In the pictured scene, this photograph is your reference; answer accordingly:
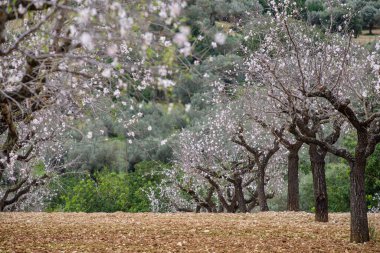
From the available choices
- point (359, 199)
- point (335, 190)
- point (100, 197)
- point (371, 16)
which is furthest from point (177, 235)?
point (371, 16)

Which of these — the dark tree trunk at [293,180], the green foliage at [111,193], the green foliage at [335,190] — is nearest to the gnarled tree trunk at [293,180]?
the dark tree trunk at [293,180]

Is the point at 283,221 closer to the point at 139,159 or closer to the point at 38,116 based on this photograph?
the point at 38,116

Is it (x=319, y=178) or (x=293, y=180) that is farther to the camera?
(x=293, y=180)

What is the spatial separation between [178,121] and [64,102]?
30.5 metres

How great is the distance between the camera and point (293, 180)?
18.3 meters

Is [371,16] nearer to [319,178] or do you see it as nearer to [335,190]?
[335,190]

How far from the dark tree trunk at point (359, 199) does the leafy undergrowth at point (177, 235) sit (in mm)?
225

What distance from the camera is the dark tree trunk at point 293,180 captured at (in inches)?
708

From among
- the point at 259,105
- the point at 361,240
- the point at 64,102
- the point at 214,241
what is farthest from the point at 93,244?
the point at 259,105

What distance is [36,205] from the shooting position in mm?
30312

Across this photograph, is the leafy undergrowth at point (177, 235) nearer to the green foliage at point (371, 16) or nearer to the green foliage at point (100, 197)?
the green foliage at point (100, 197)

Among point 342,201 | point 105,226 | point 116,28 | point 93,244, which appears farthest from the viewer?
point 342,201

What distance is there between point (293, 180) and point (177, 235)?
25.8 feet

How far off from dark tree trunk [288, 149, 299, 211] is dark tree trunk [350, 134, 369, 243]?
22.4 feet
